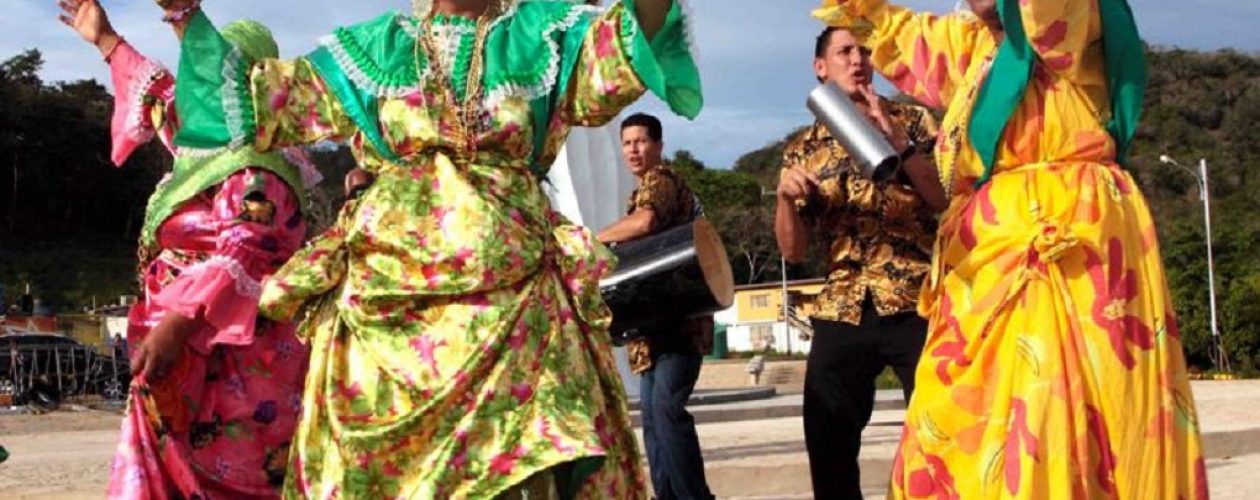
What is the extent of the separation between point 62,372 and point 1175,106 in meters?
78.9

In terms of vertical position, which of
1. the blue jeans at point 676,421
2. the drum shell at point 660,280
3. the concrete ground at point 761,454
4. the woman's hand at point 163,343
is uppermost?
the drum shell at point 660,280

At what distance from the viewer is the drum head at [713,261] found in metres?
5.62

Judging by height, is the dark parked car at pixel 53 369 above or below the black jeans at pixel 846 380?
below

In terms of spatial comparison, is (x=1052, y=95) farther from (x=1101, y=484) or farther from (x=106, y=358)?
Answer: (x=106, y=358)

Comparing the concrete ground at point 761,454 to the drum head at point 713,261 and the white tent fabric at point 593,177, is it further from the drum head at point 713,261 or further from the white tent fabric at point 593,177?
the white tent fabric at point 593,177

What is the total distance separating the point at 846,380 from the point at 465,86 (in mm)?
1815

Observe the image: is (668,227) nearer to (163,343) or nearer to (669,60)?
(163,343)

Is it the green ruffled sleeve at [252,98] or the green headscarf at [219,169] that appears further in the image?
the green headscarf at [219,169]

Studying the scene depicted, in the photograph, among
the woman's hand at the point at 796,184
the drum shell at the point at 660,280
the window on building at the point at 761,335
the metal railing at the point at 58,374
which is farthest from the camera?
the window on building at the point at 761,335

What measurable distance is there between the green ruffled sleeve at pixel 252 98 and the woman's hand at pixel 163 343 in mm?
781

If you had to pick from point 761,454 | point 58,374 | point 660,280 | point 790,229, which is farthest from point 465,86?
point 58,374

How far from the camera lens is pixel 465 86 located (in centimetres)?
356

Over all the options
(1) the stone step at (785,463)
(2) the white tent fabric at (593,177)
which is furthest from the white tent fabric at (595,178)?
(1) the stone step at (785,463)

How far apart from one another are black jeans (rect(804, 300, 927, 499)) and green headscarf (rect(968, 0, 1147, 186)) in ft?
2.97
